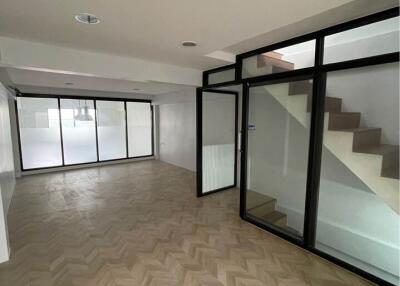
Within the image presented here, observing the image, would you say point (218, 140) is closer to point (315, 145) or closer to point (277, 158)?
point (277, 158)

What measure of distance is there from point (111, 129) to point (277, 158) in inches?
238

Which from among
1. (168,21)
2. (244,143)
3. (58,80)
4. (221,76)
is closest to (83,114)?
(58,80)

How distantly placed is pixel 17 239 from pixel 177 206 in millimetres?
2281

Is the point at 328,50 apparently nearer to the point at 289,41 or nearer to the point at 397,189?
the point at 289,41

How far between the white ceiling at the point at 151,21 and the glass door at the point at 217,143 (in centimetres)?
193

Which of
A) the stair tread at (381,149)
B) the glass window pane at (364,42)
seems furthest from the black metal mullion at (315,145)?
the stair tread at (381,149)

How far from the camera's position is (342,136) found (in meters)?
2.38

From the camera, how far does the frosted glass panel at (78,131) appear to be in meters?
6.84

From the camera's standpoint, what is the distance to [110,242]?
2832mm

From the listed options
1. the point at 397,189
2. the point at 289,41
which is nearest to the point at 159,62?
the point at 289,41

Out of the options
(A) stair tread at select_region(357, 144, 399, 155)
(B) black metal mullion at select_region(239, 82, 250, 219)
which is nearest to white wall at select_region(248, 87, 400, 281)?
(B) black metal mullion at select_region(239, 82, 250, 219)

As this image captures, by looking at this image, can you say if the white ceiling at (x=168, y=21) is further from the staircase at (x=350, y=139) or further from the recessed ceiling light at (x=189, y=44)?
the staircase at (x=350, y=139)

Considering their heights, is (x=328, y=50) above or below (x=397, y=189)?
above

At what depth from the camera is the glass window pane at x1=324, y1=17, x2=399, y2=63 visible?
2012mm
